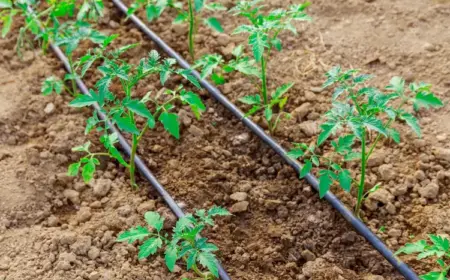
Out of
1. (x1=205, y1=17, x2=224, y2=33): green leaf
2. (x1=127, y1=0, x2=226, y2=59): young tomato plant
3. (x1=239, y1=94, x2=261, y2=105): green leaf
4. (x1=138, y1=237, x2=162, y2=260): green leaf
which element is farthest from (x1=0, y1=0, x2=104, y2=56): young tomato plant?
(x1=138, y1=237, x2=162, y2=260): green leaf

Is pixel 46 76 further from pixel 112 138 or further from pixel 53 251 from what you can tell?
pixel 53 251

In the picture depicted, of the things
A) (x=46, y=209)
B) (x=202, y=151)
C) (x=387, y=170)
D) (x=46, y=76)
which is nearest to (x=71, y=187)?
(x=46, y=209)

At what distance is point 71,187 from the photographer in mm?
3086

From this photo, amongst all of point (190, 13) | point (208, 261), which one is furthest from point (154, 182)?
point (190, 13)

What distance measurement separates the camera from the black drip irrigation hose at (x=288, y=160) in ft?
8.78

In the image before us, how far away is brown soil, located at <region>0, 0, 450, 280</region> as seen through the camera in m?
2.76

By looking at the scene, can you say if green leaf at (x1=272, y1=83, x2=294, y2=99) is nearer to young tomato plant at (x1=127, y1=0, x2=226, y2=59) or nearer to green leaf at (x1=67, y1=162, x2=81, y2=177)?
young tomato plant at (x1=127, y1=0, x2=226, y2=59)

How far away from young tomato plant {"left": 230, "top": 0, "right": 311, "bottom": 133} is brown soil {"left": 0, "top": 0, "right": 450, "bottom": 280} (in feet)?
0.39

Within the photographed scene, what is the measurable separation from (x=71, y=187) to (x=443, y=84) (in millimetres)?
1927

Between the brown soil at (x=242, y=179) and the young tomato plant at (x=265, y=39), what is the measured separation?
12cm

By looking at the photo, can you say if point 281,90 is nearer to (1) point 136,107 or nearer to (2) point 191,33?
(2) point 191,33

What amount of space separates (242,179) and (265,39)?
2.17ft

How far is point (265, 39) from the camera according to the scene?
2.92 m

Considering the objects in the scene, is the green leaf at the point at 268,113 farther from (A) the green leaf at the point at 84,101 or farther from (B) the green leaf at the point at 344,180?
(A) the green leaf at the point at 84,101
